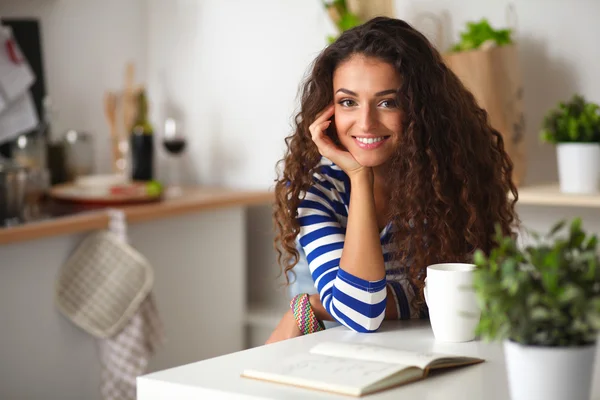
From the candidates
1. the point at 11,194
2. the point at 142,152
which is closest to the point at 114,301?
the point at 11,194

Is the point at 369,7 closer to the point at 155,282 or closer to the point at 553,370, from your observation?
the point at 155,282

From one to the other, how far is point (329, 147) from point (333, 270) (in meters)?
0.24

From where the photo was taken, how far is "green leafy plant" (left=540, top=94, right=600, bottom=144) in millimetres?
2383

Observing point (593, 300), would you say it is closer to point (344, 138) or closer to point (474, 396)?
point (474, 396)

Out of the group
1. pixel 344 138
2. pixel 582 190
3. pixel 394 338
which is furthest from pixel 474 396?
pixel 582 190

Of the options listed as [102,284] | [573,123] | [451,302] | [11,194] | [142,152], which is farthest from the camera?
[142,152]

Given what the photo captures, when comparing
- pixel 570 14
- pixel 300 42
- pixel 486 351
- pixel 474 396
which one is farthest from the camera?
pixel 300 42

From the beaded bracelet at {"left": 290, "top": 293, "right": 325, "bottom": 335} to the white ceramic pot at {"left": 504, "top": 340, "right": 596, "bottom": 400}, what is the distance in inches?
26.6

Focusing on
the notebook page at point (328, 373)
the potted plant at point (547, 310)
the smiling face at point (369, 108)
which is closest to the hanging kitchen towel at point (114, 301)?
the smiling face at point (369, 108)

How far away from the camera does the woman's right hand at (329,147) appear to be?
160 centimetres

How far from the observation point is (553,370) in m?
0.94

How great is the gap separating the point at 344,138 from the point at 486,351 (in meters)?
0.55

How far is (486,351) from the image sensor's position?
1.29 m

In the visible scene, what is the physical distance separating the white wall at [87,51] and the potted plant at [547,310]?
249 cm
